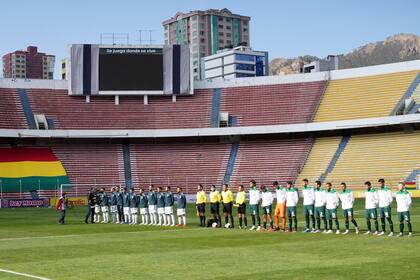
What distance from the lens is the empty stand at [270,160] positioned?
68000 mm

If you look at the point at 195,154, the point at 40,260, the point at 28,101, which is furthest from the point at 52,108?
the point at 40,260

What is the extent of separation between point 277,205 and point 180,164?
42875 millimetres

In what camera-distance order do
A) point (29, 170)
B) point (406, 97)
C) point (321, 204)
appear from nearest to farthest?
point (321, 204)
point (29, 170)
point (406, 97)

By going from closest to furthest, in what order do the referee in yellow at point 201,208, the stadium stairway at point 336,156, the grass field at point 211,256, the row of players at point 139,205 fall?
1. the grass field at point 211,256
2. the referee in yellow at point 201,208
3. the row of players at point 139,205
4. the stadium stairway at point 336,156

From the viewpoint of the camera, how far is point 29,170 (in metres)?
66.9

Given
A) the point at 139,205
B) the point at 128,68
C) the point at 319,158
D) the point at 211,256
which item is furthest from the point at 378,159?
the point at 211,256

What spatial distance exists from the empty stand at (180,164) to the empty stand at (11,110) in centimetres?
1204

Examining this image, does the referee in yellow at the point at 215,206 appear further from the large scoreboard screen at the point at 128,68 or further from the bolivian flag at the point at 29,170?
the large scoreboard screen at the point at 128,68

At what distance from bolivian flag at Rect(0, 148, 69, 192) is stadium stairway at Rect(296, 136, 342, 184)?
2337 centimetres

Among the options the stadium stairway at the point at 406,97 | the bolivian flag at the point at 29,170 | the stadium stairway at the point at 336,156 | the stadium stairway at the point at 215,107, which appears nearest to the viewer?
the bolivian flag at the point at 29,170

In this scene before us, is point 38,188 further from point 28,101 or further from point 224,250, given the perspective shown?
point 224,250

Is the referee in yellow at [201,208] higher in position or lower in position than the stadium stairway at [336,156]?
lower

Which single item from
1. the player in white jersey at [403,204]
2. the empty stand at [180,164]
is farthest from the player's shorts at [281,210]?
the empty stand at [180,164]

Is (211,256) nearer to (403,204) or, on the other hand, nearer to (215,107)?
(403,204)
